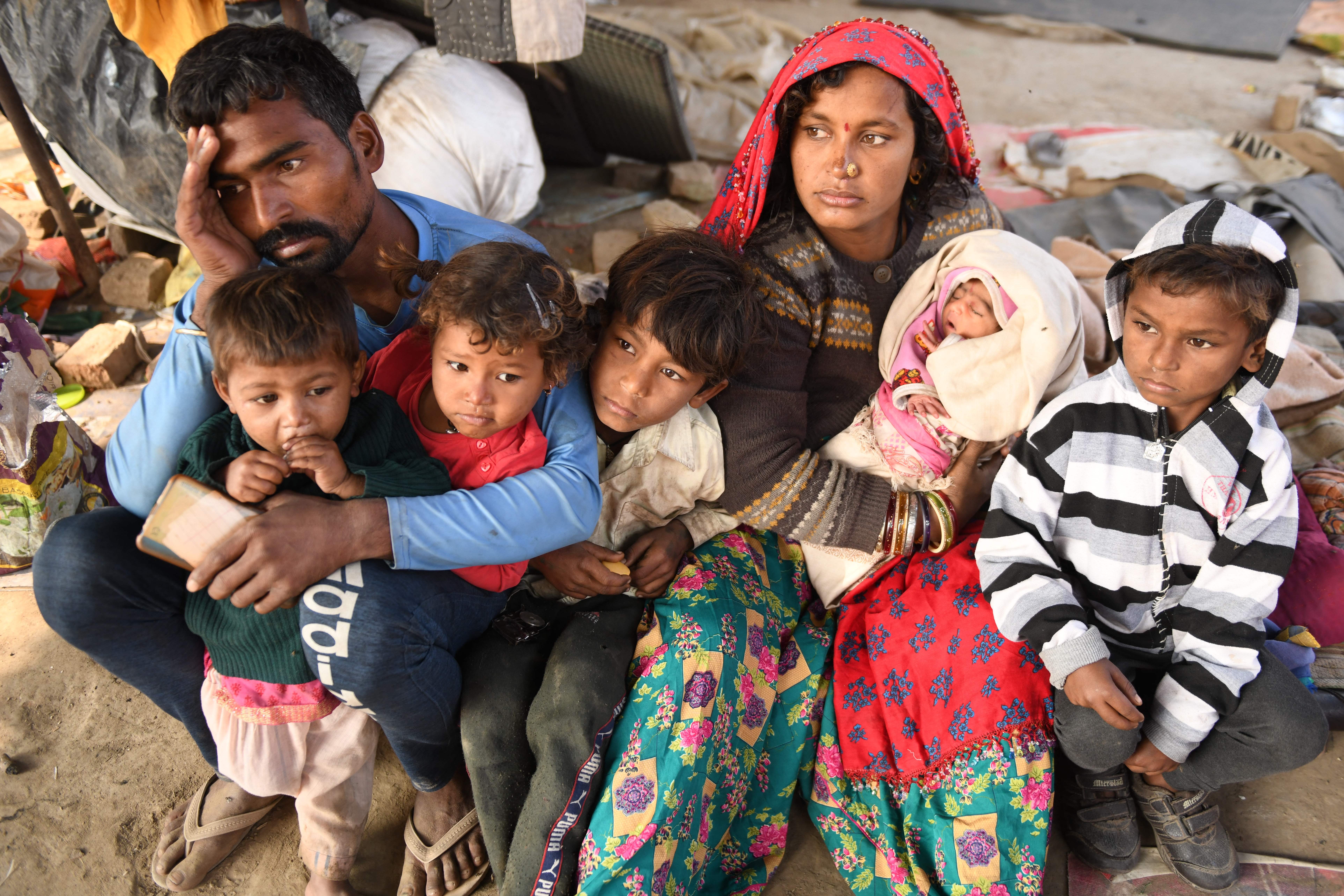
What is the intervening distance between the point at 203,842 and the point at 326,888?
0.30m

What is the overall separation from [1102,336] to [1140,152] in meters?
3.24

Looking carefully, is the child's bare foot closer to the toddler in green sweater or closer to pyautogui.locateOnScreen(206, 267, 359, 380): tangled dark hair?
the toddler in green sweater

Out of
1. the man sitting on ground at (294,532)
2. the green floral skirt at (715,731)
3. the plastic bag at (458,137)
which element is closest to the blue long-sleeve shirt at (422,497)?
the man sitting on ground at (294,532)

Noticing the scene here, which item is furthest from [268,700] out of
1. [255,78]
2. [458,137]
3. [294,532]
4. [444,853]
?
[458,137]

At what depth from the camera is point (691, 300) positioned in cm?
182

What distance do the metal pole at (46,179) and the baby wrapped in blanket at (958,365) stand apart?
3.25 metres

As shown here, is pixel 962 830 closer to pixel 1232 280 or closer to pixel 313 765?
pixel 1232 280

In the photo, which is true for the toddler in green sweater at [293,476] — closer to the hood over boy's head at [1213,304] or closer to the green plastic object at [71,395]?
the hood over boy's head at [1213,304]

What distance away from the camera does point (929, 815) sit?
1.93m

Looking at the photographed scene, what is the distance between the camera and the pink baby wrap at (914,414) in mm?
2047

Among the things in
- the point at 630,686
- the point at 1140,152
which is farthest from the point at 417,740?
the point at 1140,152

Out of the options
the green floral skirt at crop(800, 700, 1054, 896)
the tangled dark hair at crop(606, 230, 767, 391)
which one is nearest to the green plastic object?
the tangled dark hair at crop(606, 230, 767, 391)

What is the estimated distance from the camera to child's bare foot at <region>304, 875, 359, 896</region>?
72.1 inches

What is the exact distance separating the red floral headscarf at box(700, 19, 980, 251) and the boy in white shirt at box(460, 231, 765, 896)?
25 cm
